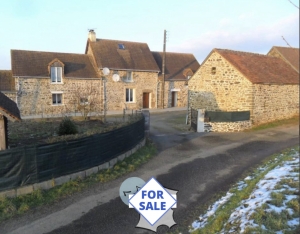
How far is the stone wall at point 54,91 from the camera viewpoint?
24.8 meters

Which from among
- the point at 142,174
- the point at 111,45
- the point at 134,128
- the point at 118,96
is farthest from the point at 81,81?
the point at 142,174

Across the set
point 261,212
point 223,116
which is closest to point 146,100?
point 223,116

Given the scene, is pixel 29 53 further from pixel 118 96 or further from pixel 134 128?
pixel 134 128

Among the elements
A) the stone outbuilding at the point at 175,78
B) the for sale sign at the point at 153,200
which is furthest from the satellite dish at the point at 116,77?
the for sale sign at the point at 153,200

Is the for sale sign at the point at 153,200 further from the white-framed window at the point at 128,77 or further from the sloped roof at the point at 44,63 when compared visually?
the white-framed window at the point at 128,77

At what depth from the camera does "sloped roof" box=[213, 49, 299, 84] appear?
18.6m

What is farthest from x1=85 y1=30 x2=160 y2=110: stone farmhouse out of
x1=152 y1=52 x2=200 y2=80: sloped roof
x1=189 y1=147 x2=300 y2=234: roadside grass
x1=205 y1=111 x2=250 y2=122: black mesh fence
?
x1=189 y1=147 x2=300 y2=234: roadside grass

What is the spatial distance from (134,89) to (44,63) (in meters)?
9.96

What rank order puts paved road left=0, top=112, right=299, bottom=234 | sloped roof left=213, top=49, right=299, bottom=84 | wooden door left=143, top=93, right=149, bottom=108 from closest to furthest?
paved road left=0, top=112, right=299, bottom=234 → sloped roof left=213, top=49, right=299, bottom=84 → wooden door left=143, top=93, right=149, bottom=108

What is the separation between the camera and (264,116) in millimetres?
19344

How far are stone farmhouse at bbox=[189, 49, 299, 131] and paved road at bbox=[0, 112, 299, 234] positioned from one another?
2480 millimetres

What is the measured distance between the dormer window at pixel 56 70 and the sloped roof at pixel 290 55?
22.4m

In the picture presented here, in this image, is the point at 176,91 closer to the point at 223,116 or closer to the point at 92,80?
the point at 92,80

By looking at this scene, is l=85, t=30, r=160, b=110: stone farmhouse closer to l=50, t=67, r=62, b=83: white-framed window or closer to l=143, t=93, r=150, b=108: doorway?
l=143, t=93, r=150, b=108: doorway
